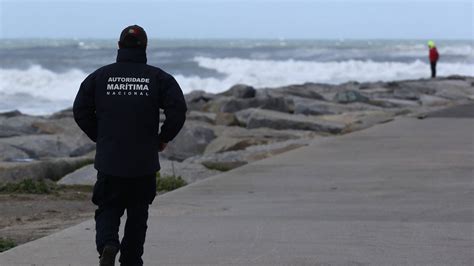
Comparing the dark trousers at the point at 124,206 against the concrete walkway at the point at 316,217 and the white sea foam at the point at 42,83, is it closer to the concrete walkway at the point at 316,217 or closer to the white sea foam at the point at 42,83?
the concrete walkway at the point at 316,217

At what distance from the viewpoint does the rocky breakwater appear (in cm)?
1220

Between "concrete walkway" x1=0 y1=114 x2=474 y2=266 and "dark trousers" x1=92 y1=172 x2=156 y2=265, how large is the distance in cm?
63

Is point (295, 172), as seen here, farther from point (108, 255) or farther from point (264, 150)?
point (108, 255)

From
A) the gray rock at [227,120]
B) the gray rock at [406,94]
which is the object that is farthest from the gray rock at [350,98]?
the gray rock at [227,120]

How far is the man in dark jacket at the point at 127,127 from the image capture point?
5.62 metres

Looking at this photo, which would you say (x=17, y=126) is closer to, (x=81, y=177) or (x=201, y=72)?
(x=81, y=177)

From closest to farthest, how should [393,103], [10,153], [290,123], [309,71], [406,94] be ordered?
1. [10,153]
2. [290,123]
3. [393,103]
4. [406,94]
5. [309,71]

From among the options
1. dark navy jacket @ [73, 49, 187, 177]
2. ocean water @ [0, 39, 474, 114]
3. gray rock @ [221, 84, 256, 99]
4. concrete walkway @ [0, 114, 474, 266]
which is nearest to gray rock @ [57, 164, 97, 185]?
concrete walkway @ [0, 114, 474, 266]

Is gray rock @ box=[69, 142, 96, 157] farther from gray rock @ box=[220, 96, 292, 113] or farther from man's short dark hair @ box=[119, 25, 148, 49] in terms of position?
man's short dark hair @ box=[119, 25, 148, 49]

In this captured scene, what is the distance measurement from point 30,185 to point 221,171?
8.58 ft

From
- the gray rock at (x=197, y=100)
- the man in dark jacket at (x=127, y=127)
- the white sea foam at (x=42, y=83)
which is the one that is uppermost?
the man in dark jacket at (x=127, y=127)

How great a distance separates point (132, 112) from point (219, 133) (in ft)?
38.6

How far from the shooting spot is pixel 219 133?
57.1 feet

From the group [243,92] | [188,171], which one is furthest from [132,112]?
[243,92]
